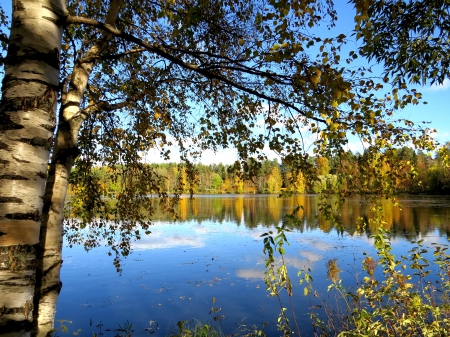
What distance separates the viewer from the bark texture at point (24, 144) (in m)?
1.40

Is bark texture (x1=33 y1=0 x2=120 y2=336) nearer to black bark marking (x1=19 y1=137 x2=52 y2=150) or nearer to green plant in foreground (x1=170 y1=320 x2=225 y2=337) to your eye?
black bark marking (x1=19 y1=137 x2=52 y2=150)

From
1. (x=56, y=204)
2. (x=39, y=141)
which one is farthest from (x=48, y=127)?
(x=56, y=204)

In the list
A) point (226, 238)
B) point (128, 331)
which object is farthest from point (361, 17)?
point (226, 238)

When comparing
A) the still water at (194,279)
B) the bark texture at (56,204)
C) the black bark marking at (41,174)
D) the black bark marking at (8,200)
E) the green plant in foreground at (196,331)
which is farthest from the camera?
the still water at (194,279)

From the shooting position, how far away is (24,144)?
4.89 feet

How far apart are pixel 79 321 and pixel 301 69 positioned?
28.5ft

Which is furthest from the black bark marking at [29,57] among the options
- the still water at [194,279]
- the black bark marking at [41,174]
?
the still water at [194,279]

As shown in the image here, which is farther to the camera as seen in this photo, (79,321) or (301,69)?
(79,321)

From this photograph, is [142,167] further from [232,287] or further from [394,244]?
[394,244]

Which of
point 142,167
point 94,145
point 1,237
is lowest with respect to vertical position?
point 1,237

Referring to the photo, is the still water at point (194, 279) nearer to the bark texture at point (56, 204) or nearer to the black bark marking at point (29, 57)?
the bark texture at point (56, 204)

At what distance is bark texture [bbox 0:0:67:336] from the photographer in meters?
1.40

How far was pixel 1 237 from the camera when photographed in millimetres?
1390

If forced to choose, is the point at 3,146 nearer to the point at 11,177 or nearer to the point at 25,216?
the point at 11,177
